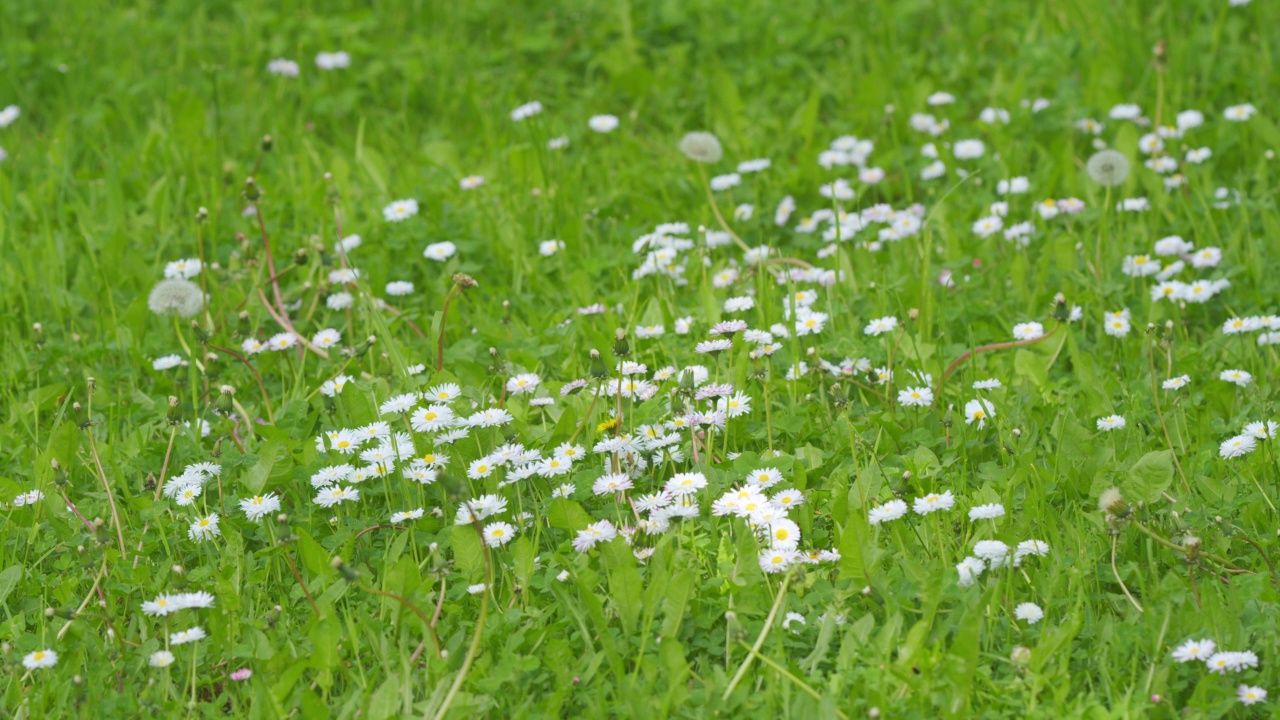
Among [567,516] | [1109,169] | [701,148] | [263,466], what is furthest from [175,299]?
[1109,169]

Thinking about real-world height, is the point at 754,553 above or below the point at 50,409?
above

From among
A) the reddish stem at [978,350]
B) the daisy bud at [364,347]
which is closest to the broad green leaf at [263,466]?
the daisy bud at [364,347]

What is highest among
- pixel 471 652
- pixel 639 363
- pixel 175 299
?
pixel 471 652

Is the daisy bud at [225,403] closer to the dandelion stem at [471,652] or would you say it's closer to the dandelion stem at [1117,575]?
the dandelion stem at [471,652]

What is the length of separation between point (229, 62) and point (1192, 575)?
172 inches

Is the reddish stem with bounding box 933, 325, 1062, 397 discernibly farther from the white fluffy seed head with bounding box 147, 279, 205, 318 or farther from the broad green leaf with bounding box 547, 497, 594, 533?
the white fluffy seed head with bounding box 147, 279, 205, 318

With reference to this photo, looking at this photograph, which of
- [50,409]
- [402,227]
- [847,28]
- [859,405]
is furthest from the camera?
[847,28]

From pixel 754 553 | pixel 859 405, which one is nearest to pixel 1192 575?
pixel 754 553

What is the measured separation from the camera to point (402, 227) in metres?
3.93

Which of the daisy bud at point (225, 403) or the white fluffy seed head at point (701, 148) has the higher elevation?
the daisy bud at point (225, 403)

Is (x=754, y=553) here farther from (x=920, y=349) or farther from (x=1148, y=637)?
(x=920, y=349)

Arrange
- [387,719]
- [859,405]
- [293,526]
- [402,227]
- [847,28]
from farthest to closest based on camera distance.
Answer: [847,28], [402,227], [859,405], [293,526], [387,719]

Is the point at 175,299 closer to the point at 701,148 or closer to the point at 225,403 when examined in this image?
the point at 225,403

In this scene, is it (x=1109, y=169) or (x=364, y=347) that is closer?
(x=364, y=347)
